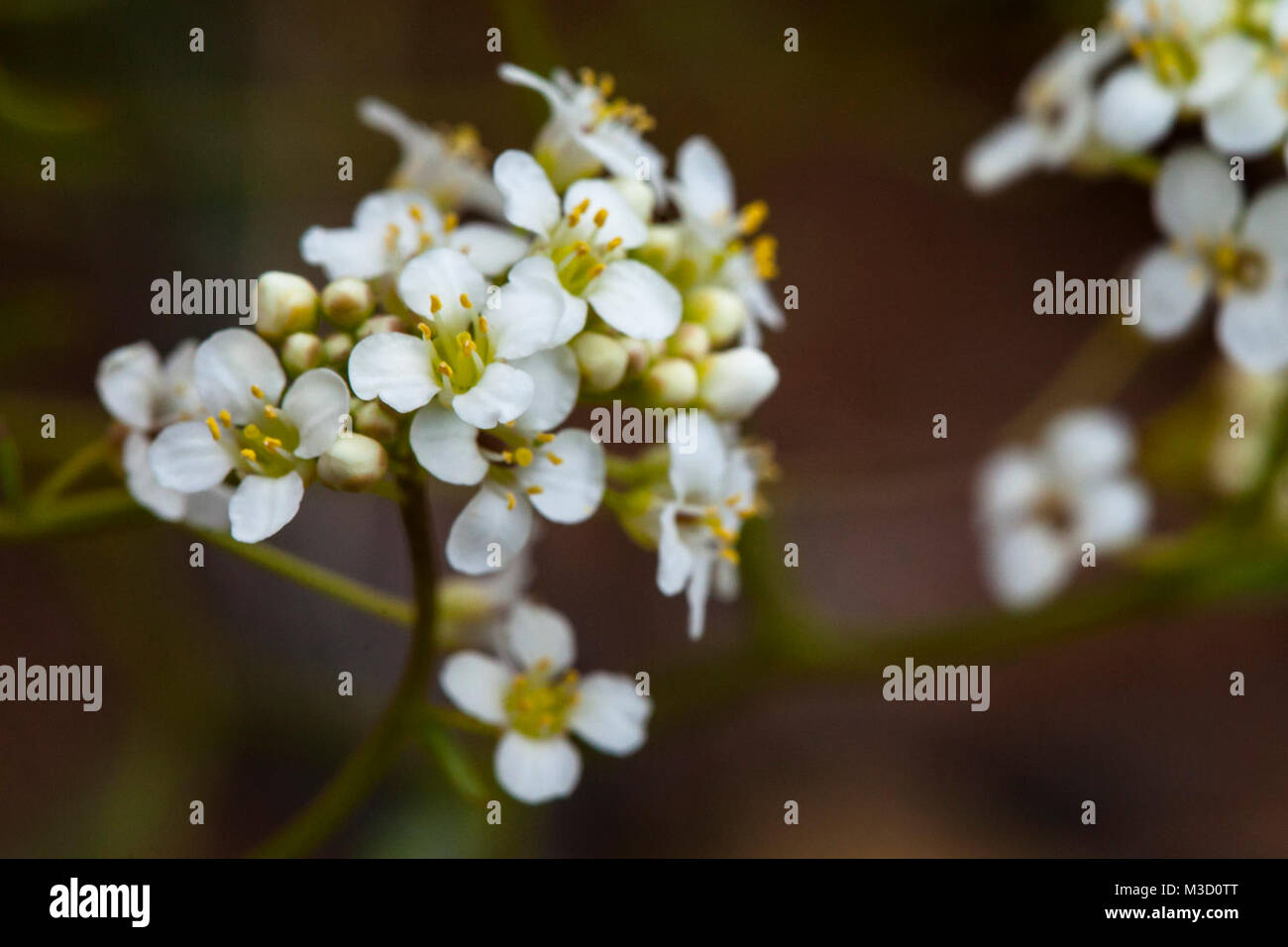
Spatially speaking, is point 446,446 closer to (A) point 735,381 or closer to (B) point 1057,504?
(A) point 735,381

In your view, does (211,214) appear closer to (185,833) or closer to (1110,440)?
(185,833)

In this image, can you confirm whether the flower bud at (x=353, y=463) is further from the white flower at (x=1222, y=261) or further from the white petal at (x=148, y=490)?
the white flower at (x=1222, y=261)

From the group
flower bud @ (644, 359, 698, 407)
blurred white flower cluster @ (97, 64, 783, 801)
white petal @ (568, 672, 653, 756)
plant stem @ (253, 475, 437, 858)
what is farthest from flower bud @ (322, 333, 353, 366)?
white petal @ (568, 672, 653, 756)

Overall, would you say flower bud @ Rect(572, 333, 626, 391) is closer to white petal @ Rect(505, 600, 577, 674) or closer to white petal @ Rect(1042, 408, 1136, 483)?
white petal @ Rect(505, 600, 577, 674)

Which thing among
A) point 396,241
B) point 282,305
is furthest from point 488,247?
point 282,305

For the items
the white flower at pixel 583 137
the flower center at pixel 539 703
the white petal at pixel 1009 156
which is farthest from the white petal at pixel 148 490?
the white petal at pixel 1009 156
